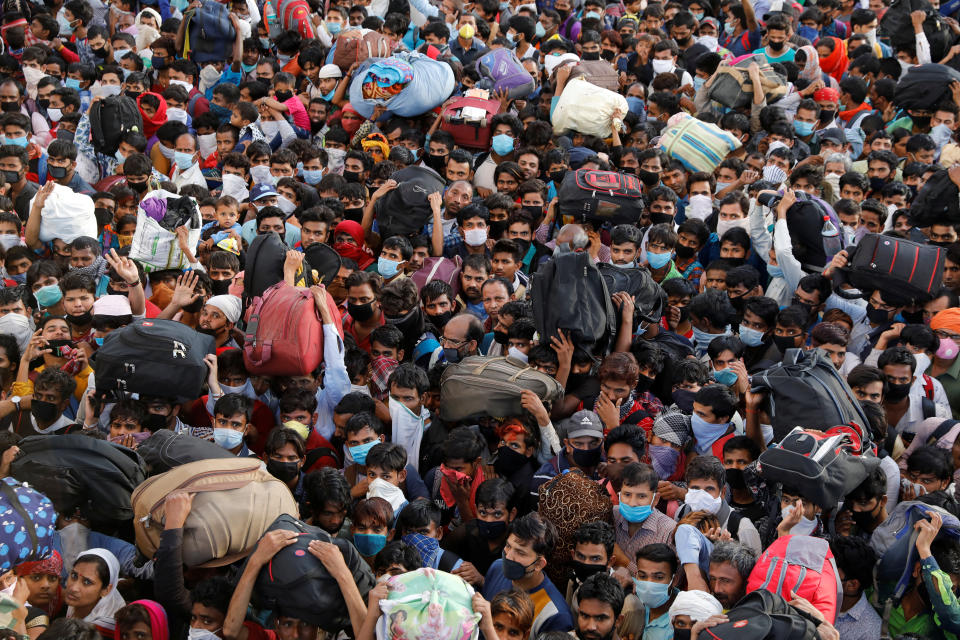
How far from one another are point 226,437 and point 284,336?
26.1 inches

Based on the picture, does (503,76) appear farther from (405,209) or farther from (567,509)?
(567,509)

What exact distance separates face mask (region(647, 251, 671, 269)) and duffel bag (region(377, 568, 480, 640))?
3413 mm

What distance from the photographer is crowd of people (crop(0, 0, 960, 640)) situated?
469cm

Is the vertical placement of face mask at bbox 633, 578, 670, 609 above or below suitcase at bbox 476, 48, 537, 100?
below

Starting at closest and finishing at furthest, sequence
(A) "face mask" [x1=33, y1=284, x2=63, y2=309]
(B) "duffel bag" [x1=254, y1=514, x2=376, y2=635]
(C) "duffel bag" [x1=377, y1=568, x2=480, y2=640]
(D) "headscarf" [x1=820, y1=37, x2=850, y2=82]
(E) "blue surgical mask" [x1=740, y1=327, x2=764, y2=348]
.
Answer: (C) "duffel bag" [x1=377, y1=568, x2=480, y2=640]
(B) "duffel bag" [x1=254, y1=514, x2=376, y2=635]
(E) "blue surgical mask" [x1=740, y1=327, x2=764, y2=348]
(A) "face mask" [x1=33, y1=284, x2=63, y2=309]
(D) "headscarf" [x1=820, y1=37, x2=850, y2=82]

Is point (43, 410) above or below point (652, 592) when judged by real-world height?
below

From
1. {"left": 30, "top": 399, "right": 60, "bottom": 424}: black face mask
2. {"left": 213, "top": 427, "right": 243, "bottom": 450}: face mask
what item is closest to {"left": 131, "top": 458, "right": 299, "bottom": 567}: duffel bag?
{"left": 213, "top": 427, "right": 243, "bottom": 450}: face mask

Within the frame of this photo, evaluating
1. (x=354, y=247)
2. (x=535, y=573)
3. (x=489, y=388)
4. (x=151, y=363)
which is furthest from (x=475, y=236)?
(x=535, y=573)

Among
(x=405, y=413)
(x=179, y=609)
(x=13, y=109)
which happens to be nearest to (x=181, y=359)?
(x=405, y=413)

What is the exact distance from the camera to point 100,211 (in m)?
7.74

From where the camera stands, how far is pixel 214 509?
15.2 ft

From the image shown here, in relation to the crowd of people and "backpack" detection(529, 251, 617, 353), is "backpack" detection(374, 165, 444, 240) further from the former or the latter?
"backpack" detection(529, 251, 617, 353)

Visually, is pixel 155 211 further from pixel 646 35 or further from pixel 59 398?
pixel 646 35

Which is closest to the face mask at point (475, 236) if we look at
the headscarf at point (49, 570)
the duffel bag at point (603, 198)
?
the duffel bag at point (603, 198)
